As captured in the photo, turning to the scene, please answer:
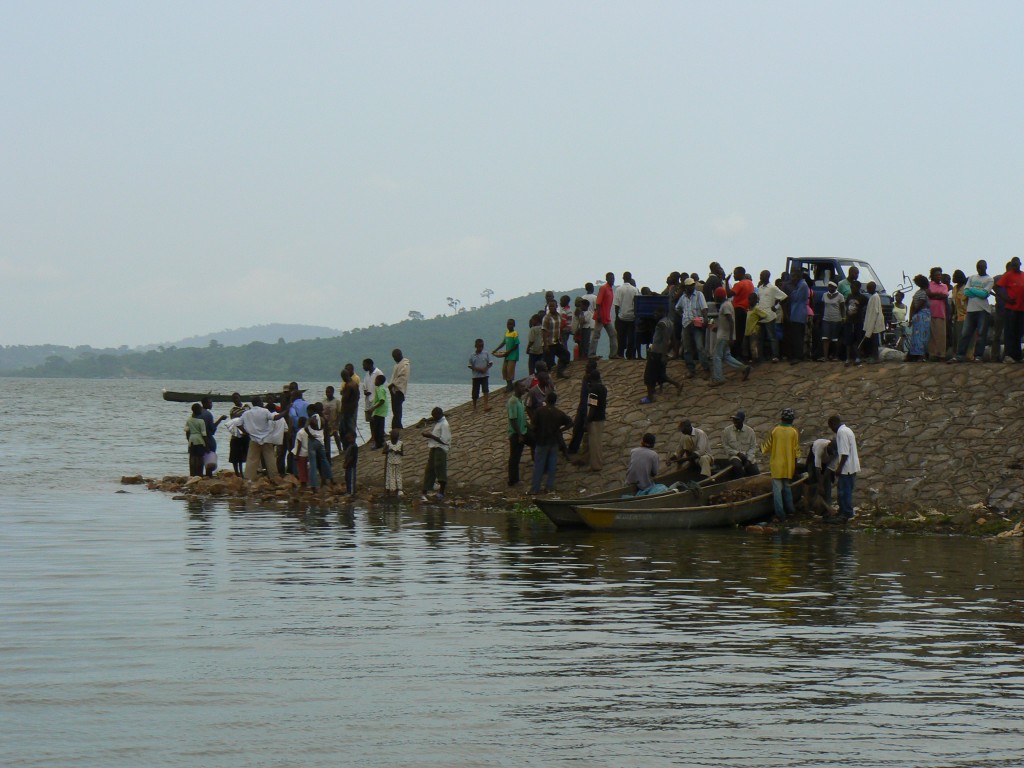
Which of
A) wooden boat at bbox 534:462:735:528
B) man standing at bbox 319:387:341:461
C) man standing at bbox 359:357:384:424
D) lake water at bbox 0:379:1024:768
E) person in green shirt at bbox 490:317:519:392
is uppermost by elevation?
person in green shirt at bbox 490:317:519:392

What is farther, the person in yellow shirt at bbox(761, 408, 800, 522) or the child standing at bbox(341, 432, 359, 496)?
the child standing at bbox(341, 432, 359, 496)

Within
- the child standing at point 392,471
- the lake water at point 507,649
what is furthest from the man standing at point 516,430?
the lake water at point 507,649

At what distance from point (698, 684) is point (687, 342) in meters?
17.1

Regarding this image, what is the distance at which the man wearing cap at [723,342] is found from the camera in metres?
25.1

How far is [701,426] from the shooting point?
24188mm

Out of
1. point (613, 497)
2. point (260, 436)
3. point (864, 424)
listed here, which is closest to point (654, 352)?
point (864, 424)

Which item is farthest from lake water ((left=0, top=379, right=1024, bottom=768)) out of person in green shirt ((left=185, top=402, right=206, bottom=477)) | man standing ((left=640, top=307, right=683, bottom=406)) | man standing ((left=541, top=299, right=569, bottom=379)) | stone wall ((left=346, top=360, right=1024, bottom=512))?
man standing ((left=541, top=299, right=569, bottom=379))

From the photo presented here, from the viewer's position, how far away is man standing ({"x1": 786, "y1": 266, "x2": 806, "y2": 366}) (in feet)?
81.7

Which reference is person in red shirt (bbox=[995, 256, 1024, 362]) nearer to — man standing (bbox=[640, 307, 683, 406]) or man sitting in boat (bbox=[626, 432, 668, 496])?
man standing (bbox=[640, 307, 683, 406])

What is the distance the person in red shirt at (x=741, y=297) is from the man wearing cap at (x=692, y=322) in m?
0.61

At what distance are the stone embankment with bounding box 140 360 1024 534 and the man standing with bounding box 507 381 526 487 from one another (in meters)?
0.40

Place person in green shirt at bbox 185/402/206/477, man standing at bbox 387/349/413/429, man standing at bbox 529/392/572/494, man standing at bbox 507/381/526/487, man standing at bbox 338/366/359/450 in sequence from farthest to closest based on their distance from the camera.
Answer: person in green shirt at bbox 185/402/206/477
man standing at bbox 387/349/413/429
man standing at bbox 338/366/359/450
man standing at bbox 507/381/526/487
man standing at bbox 529/392/572/494

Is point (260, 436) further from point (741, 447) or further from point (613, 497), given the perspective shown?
point (741, 447)

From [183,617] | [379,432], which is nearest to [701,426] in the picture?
[379,432]
